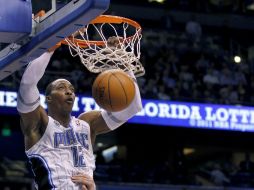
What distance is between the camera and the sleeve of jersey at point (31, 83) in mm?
5434

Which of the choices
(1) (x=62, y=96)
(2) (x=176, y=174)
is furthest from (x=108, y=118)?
(2) (x=176, y=174)

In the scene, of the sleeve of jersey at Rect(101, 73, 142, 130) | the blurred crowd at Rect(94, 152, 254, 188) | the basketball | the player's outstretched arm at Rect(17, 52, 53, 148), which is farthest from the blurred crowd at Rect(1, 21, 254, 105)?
the player's outstretched arm at Rect(17, 52, 53, 148)

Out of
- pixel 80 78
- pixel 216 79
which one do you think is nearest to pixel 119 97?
pixel 80 78

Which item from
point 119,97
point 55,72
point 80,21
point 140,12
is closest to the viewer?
point 80,21

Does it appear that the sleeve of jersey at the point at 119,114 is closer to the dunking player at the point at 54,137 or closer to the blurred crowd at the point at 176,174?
the dunking player at the point at 54,137

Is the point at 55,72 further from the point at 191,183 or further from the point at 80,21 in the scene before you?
the point at 80,21

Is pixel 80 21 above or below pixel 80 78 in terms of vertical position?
above

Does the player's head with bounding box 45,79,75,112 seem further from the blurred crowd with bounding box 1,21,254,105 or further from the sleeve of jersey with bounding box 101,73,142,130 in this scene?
the blurred crowd with bounding box 1,21,254,105

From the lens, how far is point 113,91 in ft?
19.4

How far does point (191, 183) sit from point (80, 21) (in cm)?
1238

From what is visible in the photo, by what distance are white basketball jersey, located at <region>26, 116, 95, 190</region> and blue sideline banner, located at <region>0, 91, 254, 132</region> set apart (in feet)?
34.0

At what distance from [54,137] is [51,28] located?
0.98 m

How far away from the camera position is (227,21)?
73.3ft

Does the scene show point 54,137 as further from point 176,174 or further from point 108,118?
point 176,174
